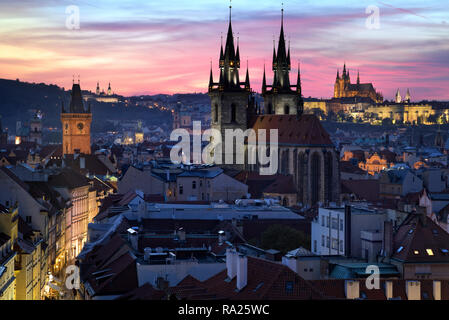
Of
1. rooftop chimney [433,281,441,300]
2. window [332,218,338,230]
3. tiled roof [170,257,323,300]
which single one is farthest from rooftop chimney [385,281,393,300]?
window [332,218,338,230]

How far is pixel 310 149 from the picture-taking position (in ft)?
327

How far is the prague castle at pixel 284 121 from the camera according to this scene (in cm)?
9819

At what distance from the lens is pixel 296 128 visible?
104m

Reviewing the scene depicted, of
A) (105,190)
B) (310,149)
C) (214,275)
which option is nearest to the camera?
(214,275)

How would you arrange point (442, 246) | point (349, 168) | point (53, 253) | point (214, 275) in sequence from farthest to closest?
point (349, 168) → point (53, 253) → point (442, 246) → point (214, 275)

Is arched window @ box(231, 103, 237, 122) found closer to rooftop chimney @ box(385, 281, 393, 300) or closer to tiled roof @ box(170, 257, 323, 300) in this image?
rooftop chimney @ box(385, 281, 393, 300)

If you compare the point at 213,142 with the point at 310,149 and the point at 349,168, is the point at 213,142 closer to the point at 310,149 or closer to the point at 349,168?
the point at 310,149

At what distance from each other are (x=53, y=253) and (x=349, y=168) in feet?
290

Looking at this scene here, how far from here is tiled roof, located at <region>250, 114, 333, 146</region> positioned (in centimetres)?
10075

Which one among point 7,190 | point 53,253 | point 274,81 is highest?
point 274,81

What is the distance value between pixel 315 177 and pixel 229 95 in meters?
18.3

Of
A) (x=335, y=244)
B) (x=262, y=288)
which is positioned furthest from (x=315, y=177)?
(x=262, y=288)

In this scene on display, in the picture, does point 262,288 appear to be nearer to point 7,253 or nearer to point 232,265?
point 232,265
